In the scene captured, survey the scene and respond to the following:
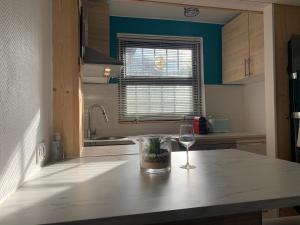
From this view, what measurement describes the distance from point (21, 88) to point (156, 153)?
622 mm

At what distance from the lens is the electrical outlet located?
1.27m

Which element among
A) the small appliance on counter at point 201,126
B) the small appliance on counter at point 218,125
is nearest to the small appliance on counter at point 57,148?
the small appliance on counter at point 201,126

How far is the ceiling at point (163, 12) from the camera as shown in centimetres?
315

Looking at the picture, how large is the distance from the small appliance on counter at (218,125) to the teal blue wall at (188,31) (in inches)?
23.3

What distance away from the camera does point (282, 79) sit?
8.01 feet

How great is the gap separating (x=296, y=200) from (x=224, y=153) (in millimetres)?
858

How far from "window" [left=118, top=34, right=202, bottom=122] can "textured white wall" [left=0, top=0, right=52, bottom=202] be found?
210cm

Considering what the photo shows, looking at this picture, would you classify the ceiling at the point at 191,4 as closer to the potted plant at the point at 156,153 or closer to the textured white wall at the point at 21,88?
the textured white wall at the point at 21,88

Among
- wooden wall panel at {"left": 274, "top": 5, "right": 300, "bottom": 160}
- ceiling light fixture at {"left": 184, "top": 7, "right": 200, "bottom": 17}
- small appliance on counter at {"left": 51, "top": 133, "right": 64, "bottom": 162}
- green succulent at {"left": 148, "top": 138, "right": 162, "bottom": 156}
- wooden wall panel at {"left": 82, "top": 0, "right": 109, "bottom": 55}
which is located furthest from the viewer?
ceiling light fixture at {"left": 184, "top": 7, "right": 200, "bottom": 17}

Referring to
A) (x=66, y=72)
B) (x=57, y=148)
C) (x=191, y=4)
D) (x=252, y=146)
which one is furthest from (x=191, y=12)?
(x=57, y=148)

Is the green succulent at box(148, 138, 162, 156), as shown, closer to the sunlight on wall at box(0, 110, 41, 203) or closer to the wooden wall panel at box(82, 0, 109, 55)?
the sunlight on wall at box(0, 110, 41, 203)

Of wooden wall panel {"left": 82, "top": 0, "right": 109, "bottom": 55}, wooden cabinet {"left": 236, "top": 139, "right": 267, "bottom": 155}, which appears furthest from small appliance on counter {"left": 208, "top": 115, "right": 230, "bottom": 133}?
wooden wall panel {"left": 82, "top": 0, "right": 109, "bottom": 55}

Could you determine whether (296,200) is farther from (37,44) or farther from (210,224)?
(37,44)

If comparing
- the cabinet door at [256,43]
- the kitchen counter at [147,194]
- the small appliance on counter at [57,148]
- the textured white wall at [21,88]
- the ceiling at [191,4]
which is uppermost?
the ceiling at [191,4]
